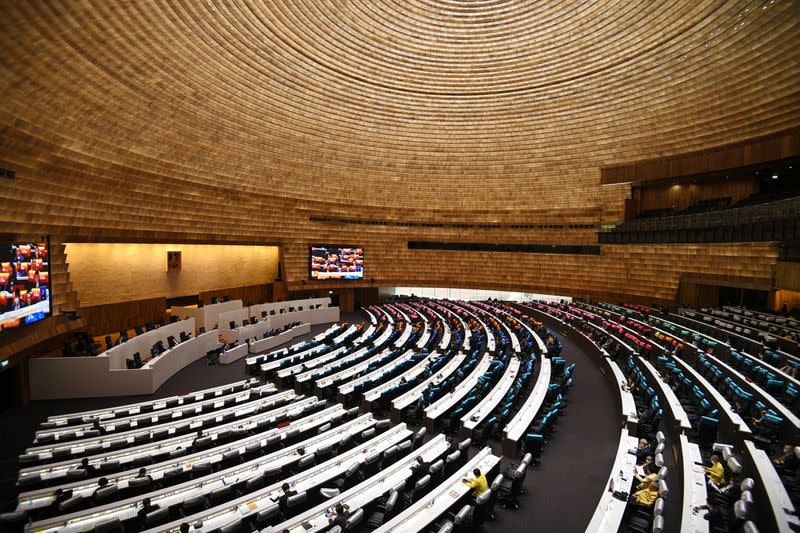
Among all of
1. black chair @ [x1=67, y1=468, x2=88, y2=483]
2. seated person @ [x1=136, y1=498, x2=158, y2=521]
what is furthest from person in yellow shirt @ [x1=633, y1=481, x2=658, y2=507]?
black chair @ [x1=67, y1=468, x2=88, y2=483]

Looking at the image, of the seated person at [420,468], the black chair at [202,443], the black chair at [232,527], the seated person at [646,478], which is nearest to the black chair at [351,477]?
the seated person at [420,468]

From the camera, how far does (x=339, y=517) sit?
5703 mm

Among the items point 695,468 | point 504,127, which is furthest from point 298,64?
point 695,468

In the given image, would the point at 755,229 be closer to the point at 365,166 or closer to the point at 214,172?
the point at 365,166

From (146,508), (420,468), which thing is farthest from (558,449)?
(146,508)

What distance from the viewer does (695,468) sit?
6652 millimetres

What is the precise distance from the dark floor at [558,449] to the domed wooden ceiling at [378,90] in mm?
6945

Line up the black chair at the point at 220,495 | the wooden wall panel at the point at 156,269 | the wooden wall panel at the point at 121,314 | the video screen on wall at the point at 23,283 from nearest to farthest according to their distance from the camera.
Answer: the black chair at the point at 220,495
the video screen on wall at the point at 23,283
the wooden wall panel at the point at 121,314
the wooden wall panel at the point at 156,269

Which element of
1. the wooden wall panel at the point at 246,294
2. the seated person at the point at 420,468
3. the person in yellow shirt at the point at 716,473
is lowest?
the seated person at the point at 420,468

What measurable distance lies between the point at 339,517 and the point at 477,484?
6.99ft

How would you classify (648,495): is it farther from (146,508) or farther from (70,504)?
(70,504)

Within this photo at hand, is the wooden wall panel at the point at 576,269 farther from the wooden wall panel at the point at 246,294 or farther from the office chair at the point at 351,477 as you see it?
the office chair at the point at 351,477

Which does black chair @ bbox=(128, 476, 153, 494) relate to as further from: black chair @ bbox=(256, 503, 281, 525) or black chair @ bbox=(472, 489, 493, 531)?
black chair @ bbox=(472, 489, 493, 531)

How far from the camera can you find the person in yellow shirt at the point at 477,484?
6328 millimetres
